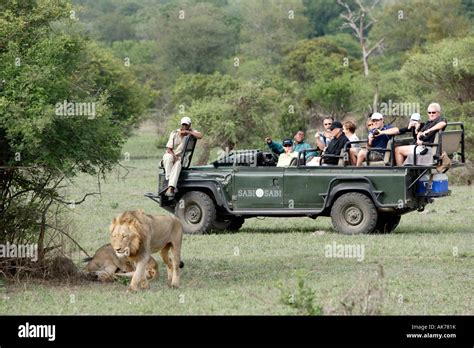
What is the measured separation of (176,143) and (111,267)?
17.9ft

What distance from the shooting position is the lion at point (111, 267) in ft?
43.0

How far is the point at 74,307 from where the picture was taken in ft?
37.2

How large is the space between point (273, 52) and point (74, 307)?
74738 mm

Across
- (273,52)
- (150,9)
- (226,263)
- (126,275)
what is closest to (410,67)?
(226,263)

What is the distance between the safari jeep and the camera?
1745 cm

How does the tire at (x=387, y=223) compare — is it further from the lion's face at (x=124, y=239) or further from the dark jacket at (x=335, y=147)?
the lion's face at (x=124, y=239)

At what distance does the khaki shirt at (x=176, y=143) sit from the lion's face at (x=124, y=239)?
6278mm

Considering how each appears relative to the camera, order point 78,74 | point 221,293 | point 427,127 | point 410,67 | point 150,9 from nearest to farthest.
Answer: point 221,293, point 78,74, point 427,127, point 410,67, point 150,9

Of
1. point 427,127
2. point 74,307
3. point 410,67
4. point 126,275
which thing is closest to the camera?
point 74,307

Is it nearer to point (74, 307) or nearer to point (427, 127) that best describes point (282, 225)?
point (427, 127)

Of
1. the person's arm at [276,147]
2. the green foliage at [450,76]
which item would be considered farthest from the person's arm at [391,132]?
the green foliage at [450,76]

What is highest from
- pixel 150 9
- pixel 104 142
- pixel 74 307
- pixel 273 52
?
pixel 150 9

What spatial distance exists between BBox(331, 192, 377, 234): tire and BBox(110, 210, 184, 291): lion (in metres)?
5.46

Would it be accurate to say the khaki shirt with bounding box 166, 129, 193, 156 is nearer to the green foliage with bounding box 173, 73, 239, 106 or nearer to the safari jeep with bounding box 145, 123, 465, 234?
the safari jeep with bounding box 145, 123, 465, 234
